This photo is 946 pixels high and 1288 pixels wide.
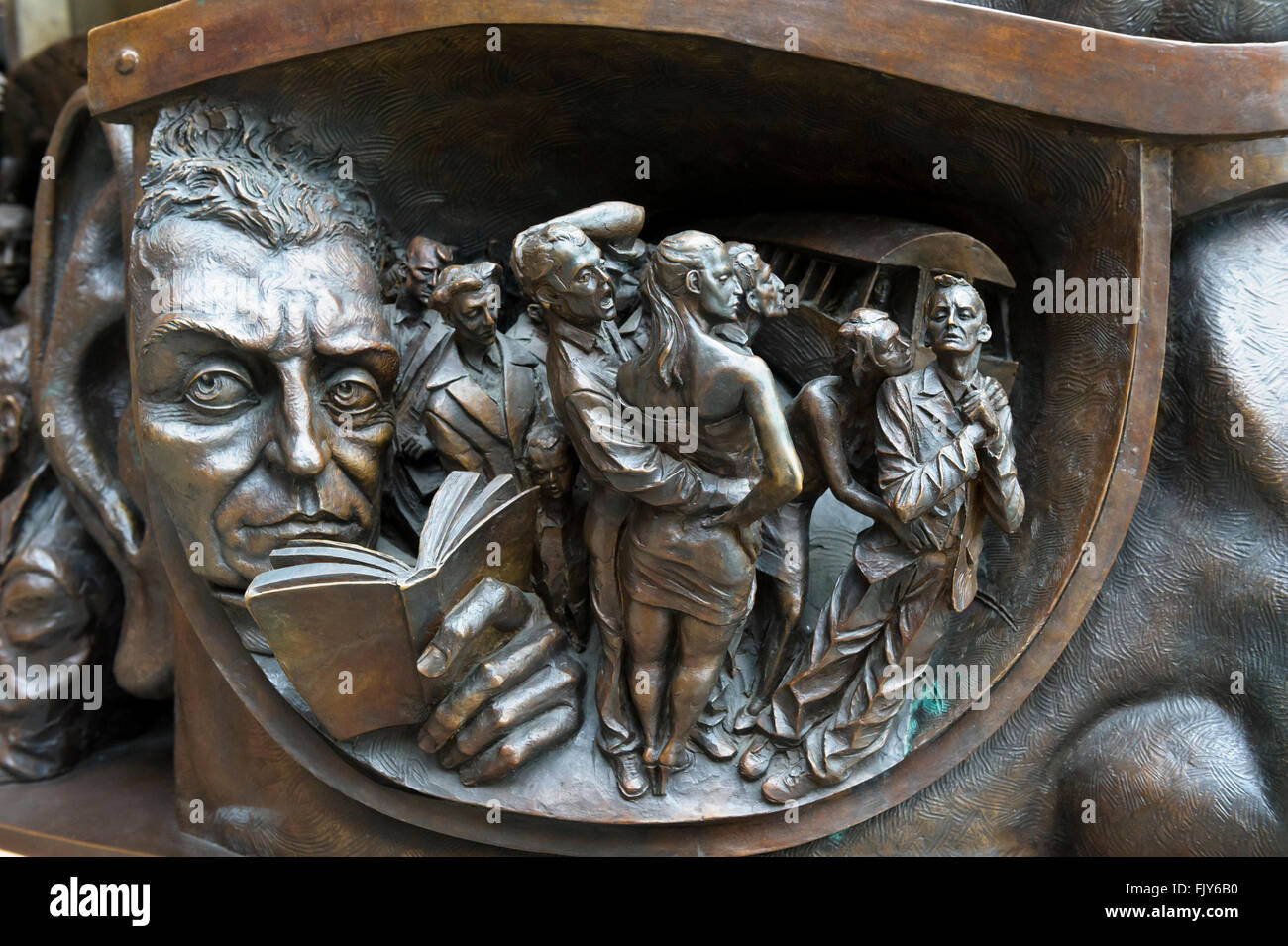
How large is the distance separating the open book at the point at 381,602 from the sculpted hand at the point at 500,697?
0.03m

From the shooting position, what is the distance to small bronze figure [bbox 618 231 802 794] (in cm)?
209

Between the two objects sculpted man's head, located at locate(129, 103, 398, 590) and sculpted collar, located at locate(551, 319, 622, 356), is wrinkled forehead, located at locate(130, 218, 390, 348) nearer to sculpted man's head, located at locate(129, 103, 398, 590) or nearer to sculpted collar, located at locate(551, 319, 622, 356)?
sculpted man's head, located at locate(129, 103, 398, 590)

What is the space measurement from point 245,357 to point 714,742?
1.25 m

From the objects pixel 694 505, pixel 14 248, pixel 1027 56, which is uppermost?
pixel 14 248

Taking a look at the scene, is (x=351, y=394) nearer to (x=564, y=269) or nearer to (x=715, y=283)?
(x=564, y=269)

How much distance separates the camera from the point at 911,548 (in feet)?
7.50

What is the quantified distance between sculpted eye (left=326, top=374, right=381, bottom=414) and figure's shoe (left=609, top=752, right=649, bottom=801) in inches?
35.7

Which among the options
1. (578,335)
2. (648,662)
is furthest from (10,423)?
(648,662)

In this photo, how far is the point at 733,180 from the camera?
272 centimetres

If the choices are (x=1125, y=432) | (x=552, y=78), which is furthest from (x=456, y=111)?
(x=1125, y=432)

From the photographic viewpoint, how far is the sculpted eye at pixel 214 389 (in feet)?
7.73

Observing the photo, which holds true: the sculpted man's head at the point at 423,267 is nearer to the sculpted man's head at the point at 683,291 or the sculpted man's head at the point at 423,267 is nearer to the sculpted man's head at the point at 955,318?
the sculpted man's head at the point at 683,291

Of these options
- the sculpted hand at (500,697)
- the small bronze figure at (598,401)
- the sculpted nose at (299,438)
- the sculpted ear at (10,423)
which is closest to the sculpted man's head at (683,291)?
the small bronze figure at (598,401)

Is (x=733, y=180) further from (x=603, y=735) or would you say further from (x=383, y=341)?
(x=603, y=735)
